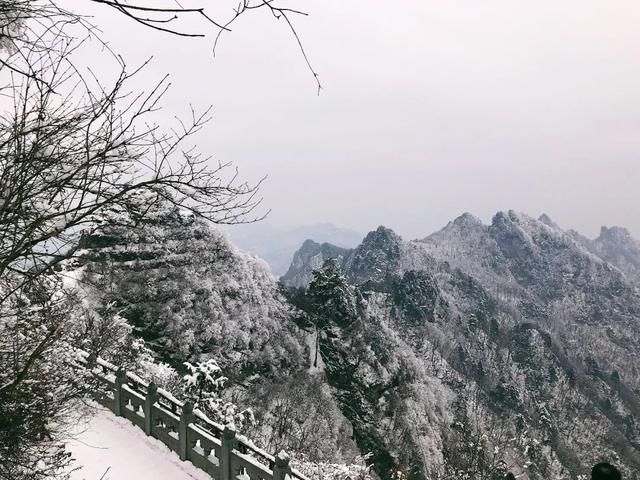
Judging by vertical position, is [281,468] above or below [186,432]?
above

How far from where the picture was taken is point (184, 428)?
10.3 m

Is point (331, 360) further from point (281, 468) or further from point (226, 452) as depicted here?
point (281, 468)

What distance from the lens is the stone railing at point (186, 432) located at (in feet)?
30.3

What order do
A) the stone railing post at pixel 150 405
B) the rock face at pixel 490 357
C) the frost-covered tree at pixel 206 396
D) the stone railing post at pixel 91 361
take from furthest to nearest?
1. the rock face at pixel 490 357
2. the frost-covered tree at pixel 206 396
3. the stone railing post at pixel 91 361
4. the stone railing post at pixel 150 405

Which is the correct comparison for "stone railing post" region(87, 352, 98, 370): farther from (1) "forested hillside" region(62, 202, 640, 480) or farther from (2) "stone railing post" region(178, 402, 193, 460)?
(2) "stone railing post" region(178, 402, 193, 460)

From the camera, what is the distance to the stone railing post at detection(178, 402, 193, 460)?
1030 cm

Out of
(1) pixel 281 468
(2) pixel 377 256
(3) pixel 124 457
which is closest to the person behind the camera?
(1) pixel 281 468

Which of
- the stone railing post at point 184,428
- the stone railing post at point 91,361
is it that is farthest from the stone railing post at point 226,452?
the stone railing post at point 91,361

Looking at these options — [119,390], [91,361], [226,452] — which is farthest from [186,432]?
[91,361]

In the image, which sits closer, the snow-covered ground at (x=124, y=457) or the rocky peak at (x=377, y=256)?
the snow-covered ground at (x=124, y=457)

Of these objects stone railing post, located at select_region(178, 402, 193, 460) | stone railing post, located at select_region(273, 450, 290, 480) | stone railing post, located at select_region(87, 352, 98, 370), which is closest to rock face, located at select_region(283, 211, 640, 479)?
stone railing post, located at select_region(178, 402, 193, 460)

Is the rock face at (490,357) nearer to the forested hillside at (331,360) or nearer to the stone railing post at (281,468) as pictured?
the forested hillside at (331,360)

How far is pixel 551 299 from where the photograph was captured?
582 feet

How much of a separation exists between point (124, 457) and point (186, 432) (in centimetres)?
148
